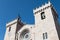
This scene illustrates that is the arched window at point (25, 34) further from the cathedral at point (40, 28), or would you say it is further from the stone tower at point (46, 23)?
the stone tower at point (46, 23)

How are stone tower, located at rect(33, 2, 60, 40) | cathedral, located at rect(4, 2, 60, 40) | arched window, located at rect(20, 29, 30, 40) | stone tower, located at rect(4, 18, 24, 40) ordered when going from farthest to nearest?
stone tower, located at rect(4, 18, 24, 40) < arched window, located at rect(20, 29, 30, 40) < cathedral, located at rect(4, 2, 60, 40) < stone tower, located at rect(33, 2, 60, 40)

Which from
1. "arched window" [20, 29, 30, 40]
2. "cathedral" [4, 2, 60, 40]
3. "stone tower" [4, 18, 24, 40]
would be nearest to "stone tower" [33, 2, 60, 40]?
"cathedral" [4, 2, 60, 40]

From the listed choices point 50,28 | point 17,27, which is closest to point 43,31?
point 50,28

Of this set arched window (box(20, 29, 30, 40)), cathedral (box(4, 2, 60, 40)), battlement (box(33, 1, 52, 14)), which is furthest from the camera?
arched window (box(20, 29, 30, 40))

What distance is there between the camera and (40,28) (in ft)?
109

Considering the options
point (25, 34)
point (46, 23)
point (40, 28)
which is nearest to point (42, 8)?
point (46, 23)

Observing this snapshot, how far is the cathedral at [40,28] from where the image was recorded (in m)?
31.2

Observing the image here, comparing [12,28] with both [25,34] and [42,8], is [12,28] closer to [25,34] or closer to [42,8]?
[25,34]

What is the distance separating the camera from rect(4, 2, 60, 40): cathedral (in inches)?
1227

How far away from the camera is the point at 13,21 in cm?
4122

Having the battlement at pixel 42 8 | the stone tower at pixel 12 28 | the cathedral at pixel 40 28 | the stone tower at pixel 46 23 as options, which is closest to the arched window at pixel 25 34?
the cathedral at pixel 40 28

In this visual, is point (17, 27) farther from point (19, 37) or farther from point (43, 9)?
point (43, 9)

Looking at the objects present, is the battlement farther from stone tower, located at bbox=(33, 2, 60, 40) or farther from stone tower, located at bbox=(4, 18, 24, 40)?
stone tower, located at bbox=(4, 18, 24, 40)

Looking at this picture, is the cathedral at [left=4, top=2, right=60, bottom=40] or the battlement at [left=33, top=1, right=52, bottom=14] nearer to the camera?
the cathedral at [left=4, top=2, right=60, bottom=40]
